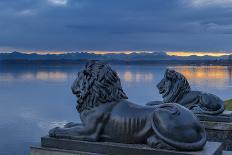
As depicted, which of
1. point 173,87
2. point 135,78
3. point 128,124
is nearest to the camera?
point 128,124

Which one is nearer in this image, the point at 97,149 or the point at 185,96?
the point at 97,149

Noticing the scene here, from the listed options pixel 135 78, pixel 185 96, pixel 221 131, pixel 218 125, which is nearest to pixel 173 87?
pixel 185 96

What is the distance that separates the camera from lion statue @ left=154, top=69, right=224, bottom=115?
1002cm

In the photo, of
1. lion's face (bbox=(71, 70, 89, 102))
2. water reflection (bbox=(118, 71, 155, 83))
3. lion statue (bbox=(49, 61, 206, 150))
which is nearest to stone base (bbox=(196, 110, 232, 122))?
lion statue (bbox=(49, 61, 206, 150))

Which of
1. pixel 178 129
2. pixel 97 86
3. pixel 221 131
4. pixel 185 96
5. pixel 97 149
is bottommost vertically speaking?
pixel 221 131

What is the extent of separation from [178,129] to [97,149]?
3.99 feet

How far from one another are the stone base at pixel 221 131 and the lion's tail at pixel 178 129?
11.2 feet

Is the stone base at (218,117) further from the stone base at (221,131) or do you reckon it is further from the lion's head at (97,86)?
the lion's head at (97,86)

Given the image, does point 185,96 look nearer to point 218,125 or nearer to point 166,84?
point 166,84

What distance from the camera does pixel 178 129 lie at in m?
6.19

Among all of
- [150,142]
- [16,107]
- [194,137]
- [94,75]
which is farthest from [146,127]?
[16,107]

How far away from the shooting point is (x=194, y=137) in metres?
6.24

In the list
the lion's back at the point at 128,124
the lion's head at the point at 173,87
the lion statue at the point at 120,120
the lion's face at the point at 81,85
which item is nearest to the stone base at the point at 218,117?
the lion's head at the point at 173,87

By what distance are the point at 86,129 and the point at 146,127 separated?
896 millimetres
